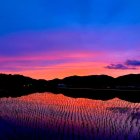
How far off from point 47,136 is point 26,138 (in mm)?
1539

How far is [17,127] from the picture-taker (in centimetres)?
2211

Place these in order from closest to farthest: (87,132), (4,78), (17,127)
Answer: (87,132)
(17,127)
(4,78)

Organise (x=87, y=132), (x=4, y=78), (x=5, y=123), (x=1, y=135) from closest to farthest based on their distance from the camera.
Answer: (x=1, y=135) < (x=87, y=132) < (x=5, y=123) < (x=4, y=78)

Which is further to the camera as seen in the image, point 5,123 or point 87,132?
point 5,123

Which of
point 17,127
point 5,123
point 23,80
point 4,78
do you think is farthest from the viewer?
point 23,80

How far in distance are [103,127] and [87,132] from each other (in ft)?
8.50

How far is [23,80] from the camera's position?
188625 millimetres

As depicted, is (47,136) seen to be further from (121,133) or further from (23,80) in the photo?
(23,80)

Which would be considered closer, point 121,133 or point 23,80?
point 121,133

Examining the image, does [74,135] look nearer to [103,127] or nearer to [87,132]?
[87,132]

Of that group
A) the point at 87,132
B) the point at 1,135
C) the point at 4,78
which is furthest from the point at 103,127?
the point at 4,78

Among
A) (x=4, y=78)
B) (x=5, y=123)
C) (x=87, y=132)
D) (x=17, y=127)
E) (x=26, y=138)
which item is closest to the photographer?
(x=26, y=138)

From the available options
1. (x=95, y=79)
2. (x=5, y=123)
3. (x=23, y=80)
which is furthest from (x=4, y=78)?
(x=5, y=123)

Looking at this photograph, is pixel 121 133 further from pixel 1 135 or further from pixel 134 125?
pixel 1 135
